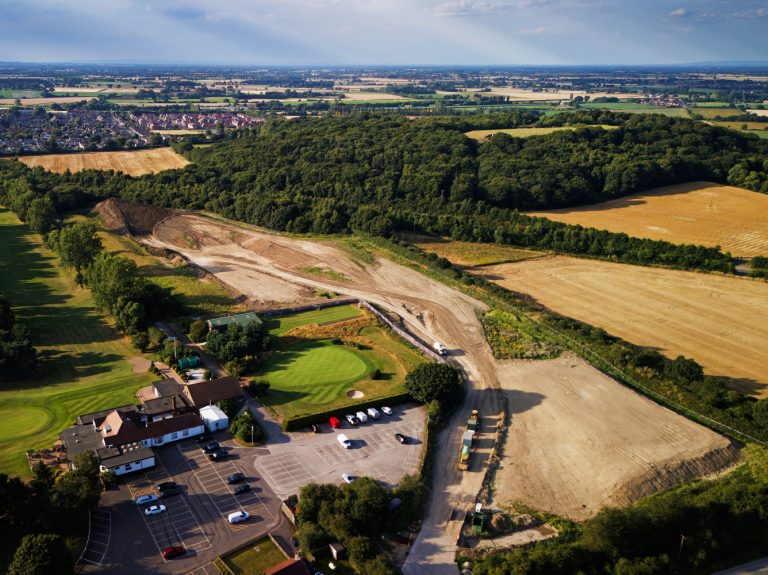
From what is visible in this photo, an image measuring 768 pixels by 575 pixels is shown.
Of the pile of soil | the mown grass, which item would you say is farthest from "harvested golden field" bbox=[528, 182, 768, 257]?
the pile of soil

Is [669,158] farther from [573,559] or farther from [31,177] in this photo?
[31,177]

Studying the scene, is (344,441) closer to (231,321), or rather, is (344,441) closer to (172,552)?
(172,552)

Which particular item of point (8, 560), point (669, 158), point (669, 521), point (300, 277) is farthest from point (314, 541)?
point (669, 158)

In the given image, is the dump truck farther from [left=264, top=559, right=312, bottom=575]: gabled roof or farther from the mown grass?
the mown grass

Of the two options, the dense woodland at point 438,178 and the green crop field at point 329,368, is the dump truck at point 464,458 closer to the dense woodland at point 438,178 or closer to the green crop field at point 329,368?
the green crop field at point 329,368

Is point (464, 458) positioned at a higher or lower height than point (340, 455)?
higher

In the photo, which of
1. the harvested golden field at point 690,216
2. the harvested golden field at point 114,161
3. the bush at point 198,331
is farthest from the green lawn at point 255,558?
the harvested golden field at point 114,161

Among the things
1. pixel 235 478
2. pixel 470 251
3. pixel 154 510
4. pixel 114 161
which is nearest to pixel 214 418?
pixel 235 478
